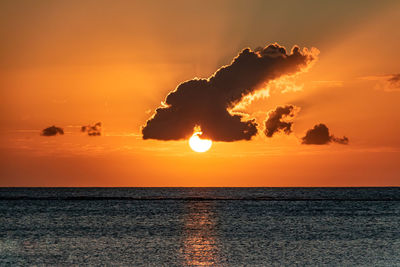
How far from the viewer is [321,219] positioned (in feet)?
326

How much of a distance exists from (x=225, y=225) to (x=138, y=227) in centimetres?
1214

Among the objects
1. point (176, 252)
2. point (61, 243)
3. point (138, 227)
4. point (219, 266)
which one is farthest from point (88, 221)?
point (219, 266)

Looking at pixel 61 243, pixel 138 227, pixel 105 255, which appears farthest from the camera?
pixel 138 227

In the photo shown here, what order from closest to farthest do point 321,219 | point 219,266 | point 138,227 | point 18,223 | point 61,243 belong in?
point 219,266
point 61,243
point 138,227
point 18,223
point 321,219

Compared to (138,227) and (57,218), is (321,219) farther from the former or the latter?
(57,218)

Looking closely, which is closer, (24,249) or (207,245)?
(24,249)

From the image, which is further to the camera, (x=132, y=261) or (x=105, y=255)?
(x=105, y=255)

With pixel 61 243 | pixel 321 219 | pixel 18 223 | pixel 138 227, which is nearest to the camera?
pixel 61 243

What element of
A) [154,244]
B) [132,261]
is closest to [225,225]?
[154,244]

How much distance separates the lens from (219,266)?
1882 inches

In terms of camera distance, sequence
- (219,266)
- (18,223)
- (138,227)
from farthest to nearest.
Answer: (18,223) → (138,227) → (219,266)

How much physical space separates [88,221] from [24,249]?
37.8 metres

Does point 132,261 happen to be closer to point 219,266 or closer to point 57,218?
point 219,266

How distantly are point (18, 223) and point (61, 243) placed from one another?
30.4 metres
